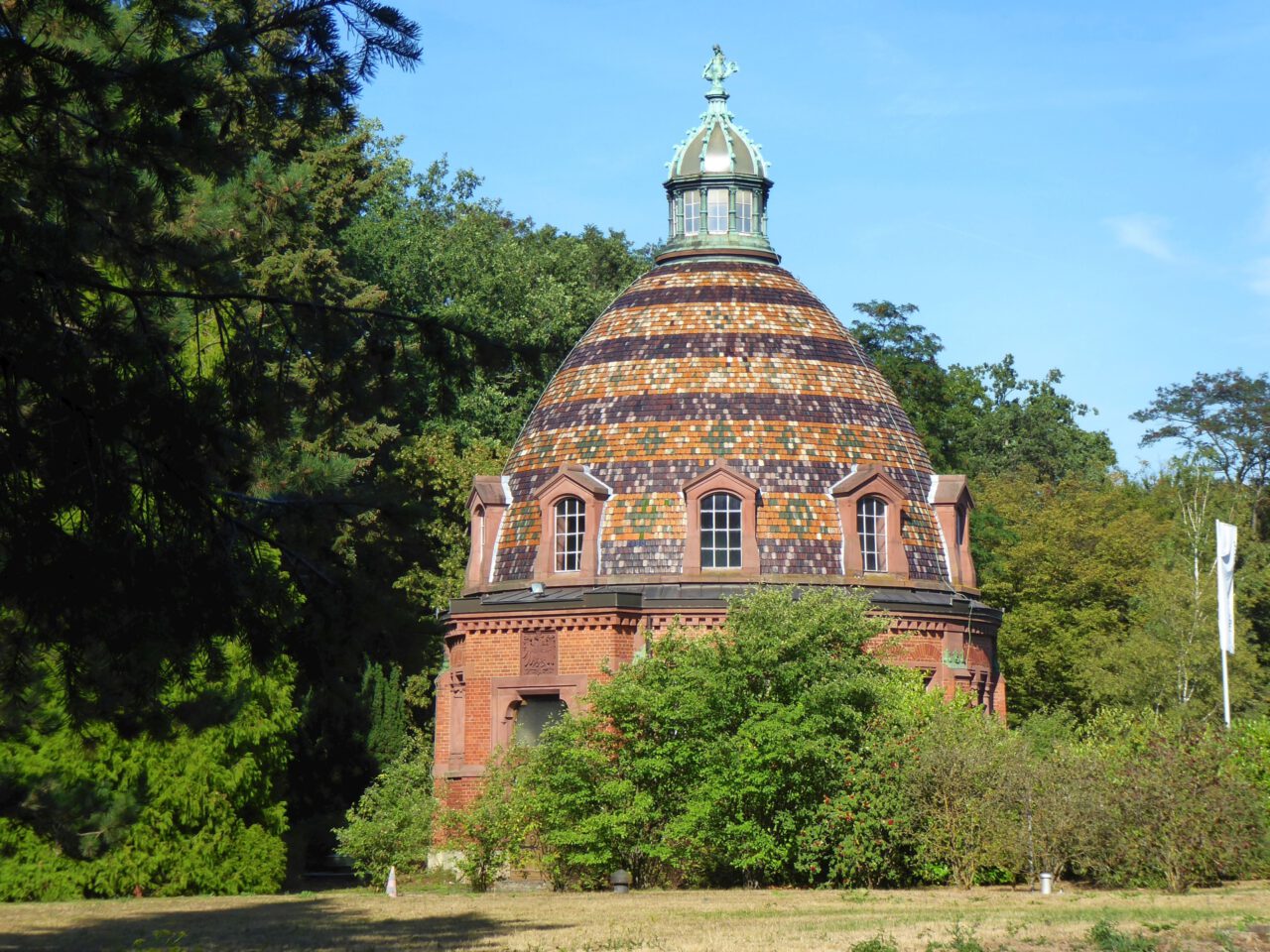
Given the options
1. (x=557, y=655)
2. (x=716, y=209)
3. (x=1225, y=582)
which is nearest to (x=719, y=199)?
(x=716, y=209)

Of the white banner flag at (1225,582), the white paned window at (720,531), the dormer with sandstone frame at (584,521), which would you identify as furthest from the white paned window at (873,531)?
the white banner flag at (1225,582)

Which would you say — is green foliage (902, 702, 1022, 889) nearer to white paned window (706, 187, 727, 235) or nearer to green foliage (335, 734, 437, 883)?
green foliage (335, 734, 437, 883)

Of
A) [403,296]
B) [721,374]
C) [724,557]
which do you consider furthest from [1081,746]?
[403,296]

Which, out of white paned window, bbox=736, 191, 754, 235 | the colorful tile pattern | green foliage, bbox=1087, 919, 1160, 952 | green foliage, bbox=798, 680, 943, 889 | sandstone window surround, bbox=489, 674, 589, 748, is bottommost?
green foliage, bbox=1087, 919, 1160, 952

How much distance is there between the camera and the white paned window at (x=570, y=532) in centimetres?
3662

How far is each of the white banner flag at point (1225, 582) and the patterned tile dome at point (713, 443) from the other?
866cm

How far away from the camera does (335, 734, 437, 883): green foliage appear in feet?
107

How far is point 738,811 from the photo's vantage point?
28266mm

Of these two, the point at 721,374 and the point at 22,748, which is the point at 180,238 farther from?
the point at 721,374

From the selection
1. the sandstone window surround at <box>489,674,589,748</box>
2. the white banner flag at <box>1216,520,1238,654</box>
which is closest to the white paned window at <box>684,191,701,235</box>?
the sandstone window surround at <box>489,674,589,748</box>

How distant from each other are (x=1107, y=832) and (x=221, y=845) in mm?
14975

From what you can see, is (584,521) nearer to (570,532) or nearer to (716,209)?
(570,532)

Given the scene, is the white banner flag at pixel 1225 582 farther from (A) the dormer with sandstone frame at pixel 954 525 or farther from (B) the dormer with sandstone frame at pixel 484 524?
(B) the dormer with sandstone frame at pixel 484 524

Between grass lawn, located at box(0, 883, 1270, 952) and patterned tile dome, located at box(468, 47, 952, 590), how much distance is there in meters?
9.36
